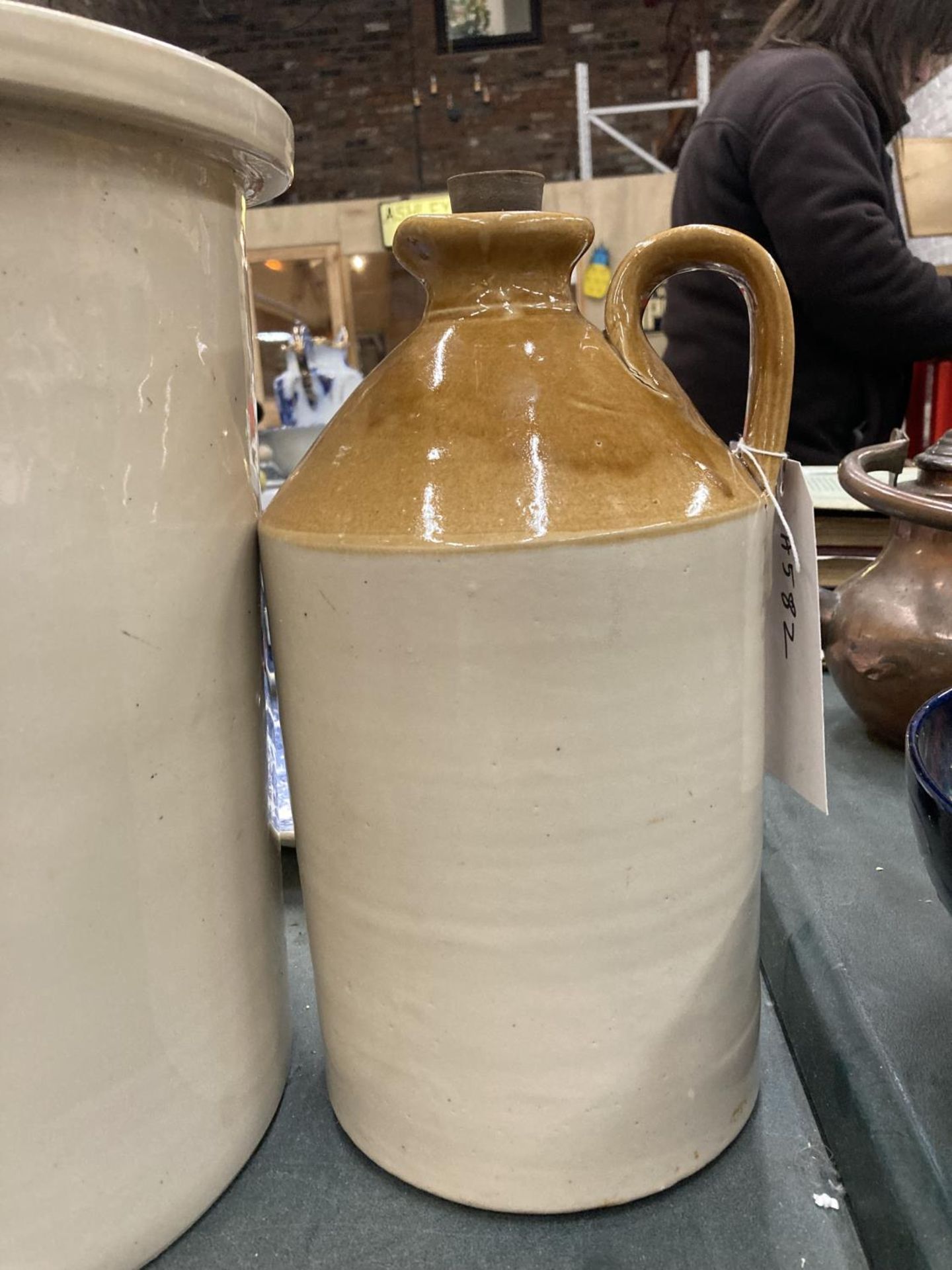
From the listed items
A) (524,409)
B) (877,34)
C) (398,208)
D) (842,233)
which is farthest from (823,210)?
(398,208)

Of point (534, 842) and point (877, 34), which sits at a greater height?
point (877, 34)

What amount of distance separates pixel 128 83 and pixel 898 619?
0.59 m

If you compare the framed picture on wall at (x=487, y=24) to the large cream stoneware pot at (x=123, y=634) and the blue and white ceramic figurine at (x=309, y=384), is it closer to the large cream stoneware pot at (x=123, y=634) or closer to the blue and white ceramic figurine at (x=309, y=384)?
the blue and white ceramic figurine at (x=309, y=384)

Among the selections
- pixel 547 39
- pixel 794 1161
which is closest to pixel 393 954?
pixel 794 1161

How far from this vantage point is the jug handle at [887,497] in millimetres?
569

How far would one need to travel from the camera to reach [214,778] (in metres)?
0.40

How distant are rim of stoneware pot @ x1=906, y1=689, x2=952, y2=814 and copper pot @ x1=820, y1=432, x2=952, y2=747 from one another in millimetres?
216

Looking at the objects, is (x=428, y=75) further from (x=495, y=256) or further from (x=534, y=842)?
(x=534, y=842)

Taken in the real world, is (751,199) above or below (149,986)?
above

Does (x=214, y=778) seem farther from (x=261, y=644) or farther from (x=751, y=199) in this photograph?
(x=751, y=199)

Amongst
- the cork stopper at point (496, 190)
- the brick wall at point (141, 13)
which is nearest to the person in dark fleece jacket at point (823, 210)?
the cork stopper at point (496, 190)

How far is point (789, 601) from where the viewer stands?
18.7 inches

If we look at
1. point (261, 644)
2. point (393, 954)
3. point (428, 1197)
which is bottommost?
point (428, 1197)

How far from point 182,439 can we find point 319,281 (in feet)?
10.8
